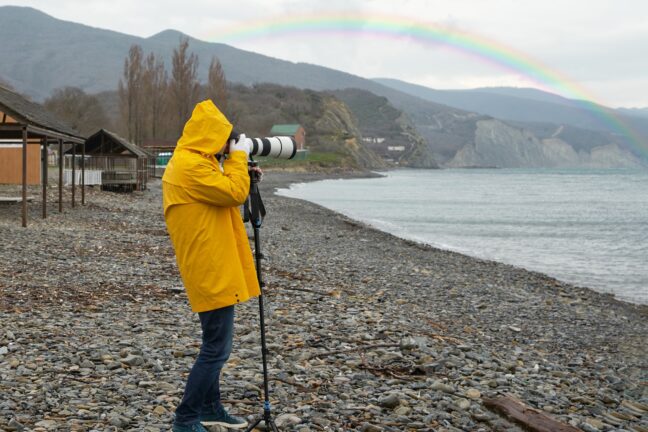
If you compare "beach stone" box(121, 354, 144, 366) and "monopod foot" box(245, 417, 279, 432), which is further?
"beach stone" box(121, 354, 144, 366)

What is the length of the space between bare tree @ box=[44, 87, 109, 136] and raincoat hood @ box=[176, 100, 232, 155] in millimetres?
68024

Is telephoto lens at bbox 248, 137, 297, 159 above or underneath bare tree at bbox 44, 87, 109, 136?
underneath

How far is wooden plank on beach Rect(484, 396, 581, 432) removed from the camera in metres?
5.07

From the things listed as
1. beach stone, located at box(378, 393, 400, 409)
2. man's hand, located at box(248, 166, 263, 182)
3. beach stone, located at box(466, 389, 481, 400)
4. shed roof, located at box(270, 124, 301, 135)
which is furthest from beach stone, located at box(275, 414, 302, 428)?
shed roof, located at box(270, 124, 301, 135)

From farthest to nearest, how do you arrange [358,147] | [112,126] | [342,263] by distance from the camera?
[358,147] → [112,126] → [342,263]

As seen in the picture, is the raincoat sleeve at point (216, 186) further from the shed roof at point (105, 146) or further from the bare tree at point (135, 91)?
the bare tree at point (135, 91)

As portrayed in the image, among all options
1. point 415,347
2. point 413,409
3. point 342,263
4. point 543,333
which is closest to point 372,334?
point 415,347

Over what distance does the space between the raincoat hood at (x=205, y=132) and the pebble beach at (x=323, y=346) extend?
1974 millimetres

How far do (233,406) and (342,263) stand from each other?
32.1ft

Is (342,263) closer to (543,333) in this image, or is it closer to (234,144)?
(543,333)

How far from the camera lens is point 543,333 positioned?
959 centimetres

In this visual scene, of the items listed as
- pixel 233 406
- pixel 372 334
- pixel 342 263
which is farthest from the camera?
pixel 342 263

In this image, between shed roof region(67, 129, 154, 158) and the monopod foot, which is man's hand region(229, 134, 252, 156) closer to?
the monopod foot

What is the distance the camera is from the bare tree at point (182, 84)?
65.9m
